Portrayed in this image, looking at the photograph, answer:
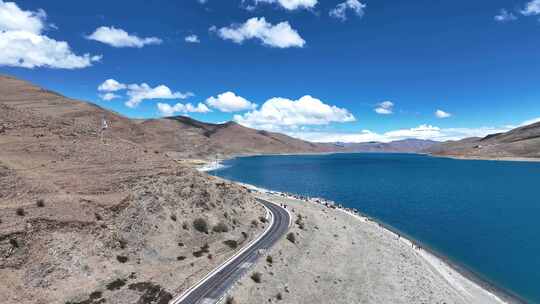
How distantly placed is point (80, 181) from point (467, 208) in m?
103

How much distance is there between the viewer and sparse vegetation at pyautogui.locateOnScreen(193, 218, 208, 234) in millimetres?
51781

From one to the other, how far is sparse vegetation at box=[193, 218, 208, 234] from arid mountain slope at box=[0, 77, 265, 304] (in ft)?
0.53

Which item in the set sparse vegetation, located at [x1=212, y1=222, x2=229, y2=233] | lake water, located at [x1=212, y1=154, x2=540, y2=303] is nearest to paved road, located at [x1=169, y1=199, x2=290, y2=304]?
sparse vegetation, located at [x1=212, y1=222, x2=229, y2=233]

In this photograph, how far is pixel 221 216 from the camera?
58625 millimetres

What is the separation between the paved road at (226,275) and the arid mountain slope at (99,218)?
1599 mm

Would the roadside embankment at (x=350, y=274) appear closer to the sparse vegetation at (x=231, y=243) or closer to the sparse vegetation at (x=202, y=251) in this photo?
the sparse vegetation at (x=231, y=243)

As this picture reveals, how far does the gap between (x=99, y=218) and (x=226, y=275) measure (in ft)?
58.2

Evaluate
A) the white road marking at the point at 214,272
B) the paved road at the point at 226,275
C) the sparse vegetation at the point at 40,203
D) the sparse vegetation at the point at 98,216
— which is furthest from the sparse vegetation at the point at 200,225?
the sparse vegetation at the point at 40,203

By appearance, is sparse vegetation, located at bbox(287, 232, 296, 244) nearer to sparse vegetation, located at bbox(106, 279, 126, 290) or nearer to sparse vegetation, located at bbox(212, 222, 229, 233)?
sparse vegetation, located at bbox(212, 222, 229, 233)

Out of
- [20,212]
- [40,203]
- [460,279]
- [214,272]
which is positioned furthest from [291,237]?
[20,212]

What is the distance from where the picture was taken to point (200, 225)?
5206 centimetres

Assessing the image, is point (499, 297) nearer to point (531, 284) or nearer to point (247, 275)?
point (531, 284)

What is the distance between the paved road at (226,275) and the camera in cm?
3391

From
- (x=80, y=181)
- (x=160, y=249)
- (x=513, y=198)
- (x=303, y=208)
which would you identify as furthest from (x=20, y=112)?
(x=513, y=198)
